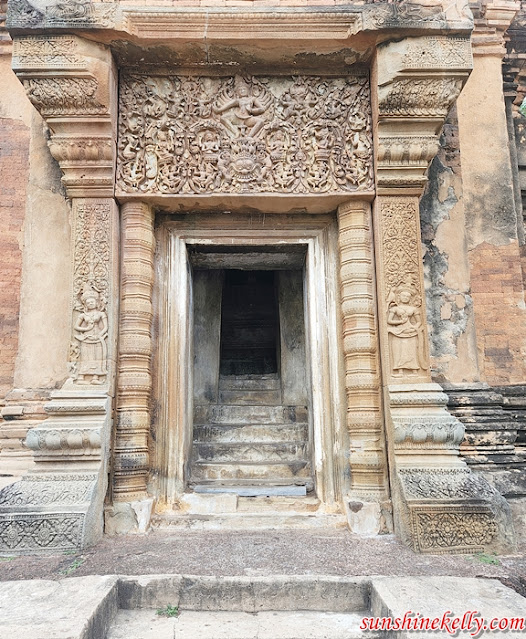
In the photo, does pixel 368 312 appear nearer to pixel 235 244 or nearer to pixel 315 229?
pixel 315 229

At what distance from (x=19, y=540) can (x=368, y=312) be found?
3.00 m

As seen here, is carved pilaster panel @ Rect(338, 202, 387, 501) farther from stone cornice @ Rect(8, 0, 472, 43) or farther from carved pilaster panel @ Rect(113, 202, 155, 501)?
carved pilaster panel @ Rect(113, 202, 155, 501)

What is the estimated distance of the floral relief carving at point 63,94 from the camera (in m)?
3.98

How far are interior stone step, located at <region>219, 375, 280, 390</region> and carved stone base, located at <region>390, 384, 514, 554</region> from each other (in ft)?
10.4

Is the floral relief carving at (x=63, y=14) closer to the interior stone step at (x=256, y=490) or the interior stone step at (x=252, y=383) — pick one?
the interior stone step at (x=256, y=490)

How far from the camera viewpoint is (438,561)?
334 cm

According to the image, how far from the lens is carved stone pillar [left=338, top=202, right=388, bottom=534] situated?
3.99 m

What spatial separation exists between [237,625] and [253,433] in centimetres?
293

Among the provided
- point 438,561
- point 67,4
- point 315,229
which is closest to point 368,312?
point 315,229

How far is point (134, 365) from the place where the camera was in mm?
4137

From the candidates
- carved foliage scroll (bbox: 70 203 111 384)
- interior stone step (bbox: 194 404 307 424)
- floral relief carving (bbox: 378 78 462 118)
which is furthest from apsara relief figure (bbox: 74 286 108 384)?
floral relief carving (bbox: 378 78 462 118)

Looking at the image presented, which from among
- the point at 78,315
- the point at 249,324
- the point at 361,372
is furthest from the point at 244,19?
the point at 249,324

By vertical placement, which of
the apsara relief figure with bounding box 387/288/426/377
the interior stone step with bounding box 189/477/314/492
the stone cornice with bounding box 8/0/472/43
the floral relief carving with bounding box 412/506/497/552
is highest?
the stone cornice with bounding box 8/0/472/43

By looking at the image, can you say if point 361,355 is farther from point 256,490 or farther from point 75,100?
point 75,100
